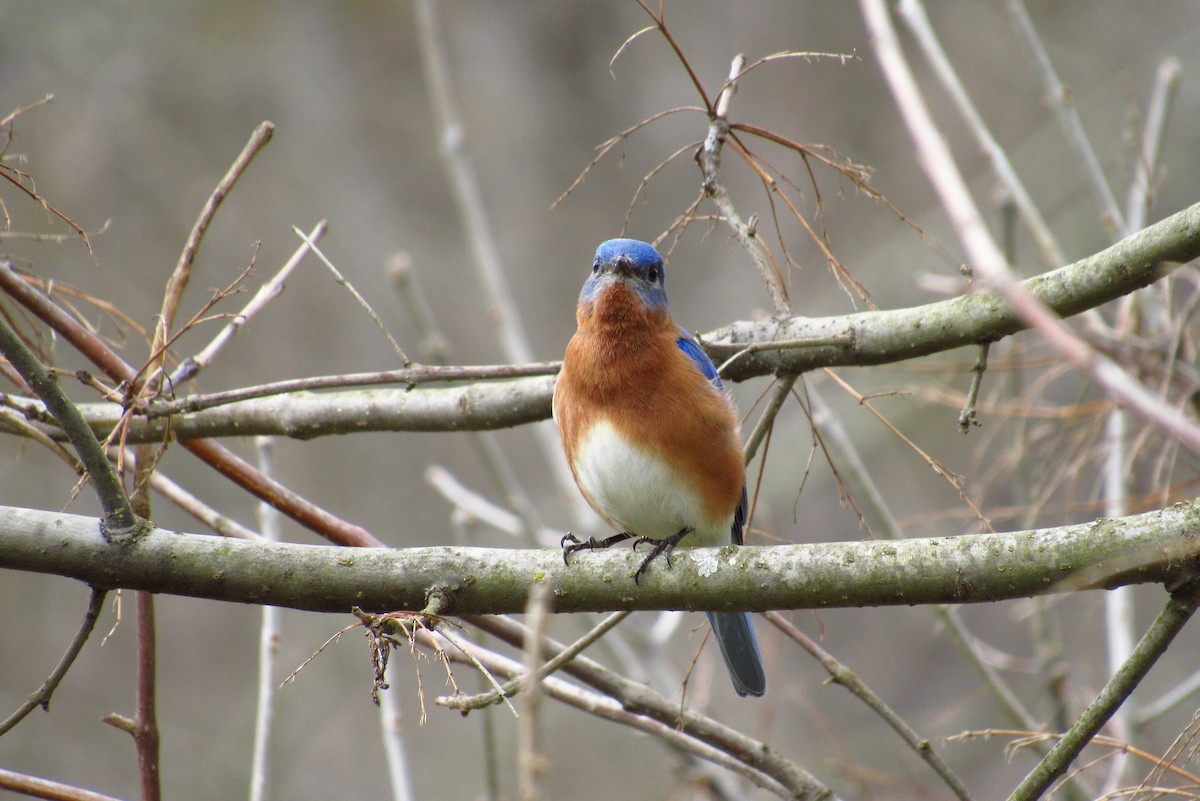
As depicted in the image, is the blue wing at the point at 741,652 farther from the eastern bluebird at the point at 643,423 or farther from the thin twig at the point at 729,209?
the thin twig at the point at 729,209

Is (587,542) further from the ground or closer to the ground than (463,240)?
closer to the ground

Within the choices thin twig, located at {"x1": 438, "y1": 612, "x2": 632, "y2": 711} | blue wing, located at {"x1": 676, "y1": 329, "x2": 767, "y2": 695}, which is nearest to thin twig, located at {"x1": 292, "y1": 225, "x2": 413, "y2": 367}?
thin twig, located at {"x1": 438, "y1": 612, "x2": 632, "y2": 711}

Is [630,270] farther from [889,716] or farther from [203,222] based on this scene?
[889,716]

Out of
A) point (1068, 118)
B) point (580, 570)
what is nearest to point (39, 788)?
point (580, 570)

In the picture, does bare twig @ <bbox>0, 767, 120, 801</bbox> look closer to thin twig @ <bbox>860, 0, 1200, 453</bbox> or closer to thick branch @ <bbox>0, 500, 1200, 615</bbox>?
thick branch @ <bbox>0, 500, 1200, 615</bbox>

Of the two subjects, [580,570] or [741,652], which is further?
[741,652]

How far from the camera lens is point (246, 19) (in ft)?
32.6

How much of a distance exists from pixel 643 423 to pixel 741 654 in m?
1.01

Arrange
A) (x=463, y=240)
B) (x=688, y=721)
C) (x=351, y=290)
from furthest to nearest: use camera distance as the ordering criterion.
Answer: (x=463, y=240), (x=688, y=721), (x=351, y=290)

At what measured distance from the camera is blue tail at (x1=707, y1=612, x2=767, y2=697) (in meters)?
3.81

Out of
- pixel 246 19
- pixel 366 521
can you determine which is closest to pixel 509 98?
pixel 246 19

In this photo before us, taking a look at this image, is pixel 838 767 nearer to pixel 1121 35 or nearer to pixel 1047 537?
pixel 1047 537

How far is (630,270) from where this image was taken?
3641 mm

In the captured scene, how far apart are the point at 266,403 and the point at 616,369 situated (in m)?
Result: 1.11
